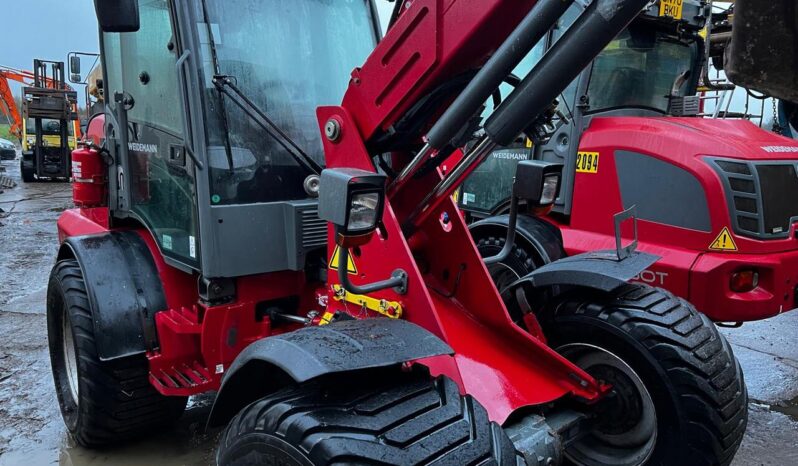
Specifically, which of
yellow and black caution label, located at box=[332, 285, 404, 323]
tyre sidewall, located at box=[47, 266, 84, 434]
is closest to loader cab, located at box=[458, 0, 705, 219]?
yellow and black caution label, located at box=[332, 285, 404, 323]

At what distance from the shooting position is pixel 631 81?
4.82 metres

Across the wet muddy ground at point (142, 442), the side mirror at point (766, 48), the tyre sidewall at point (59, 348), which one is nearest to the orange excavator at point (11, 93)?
the wet muddy ground at point (142, 442)

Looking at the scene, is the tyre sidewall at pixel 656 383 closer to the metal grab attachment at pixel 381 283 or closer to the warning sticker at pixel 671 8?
the metal grab attachment at pixel 381 283

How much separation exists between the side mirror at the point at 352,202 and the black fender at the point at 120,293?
156 centimetres

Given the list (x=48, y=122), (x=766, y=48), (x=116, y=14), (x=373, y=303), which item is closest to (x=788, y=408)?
(x=373, y=303)

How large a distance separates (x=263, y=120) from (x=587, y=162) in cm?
262

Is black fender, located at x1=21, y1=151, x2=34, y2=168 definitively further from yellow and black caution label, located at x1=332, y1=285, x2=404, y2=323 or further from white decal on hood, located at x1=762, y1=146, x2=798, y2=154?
white decal on hood, located at x1=762, y1=146, x2=798, y2=154

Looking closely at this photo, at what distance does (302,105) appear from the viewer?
3090mm

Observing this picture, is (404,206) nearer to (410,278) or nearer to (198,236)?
(410,278)

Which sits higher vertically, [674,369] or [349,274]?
[349,274]

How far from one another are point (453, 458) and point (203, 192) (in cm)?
171

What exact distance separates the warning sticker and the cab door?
3612 mm

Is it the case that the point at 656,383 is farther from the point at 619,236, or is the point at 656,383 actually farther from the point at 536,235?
the point at 536,235

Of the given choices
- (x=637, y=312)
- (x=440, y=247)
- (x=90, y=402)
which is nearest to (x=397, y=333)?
(x=440, y=247)
